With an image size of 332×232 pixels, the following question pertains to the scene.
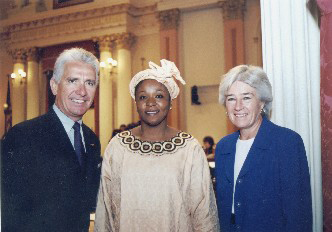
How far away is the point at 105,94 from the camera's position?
11.7m

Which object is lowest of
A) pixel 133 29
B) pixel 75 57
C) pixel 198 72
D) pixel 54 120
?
pixel 54 120

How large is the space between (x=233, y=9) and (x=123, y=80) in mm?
3816

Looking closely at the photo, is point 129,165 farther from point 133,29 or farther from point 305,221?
point 133,29

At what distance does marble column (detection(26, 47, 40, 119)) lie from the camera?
1287 cm

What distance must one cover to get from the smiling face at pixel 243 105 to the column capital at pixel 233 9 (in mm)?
8719

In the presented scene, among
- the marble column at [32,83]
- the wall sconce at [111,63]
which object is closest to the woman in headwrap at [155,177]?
the wall sconce at [111,63]

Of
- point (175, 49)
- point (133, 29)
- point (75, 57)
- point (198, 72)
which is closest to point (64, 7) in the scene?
point (133, 29)

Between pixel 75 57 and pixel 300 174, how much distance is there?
4.73 ft

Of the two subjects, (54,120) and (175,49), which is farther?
(175,49)

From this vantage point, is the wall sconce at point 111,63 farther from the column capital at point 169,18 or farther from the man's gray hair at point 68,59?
the man's gray hair at point 68,59

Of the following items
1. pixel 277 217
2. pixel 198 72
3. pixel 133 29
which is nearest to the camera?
pixel 277 217

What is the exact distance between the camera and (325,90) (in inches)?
70.7

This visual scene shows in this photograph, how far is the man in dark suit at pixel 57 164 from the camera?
203 centimetres

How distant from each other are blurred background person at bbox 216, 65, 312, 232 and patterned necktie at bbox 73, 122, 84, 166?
0.84 meters
